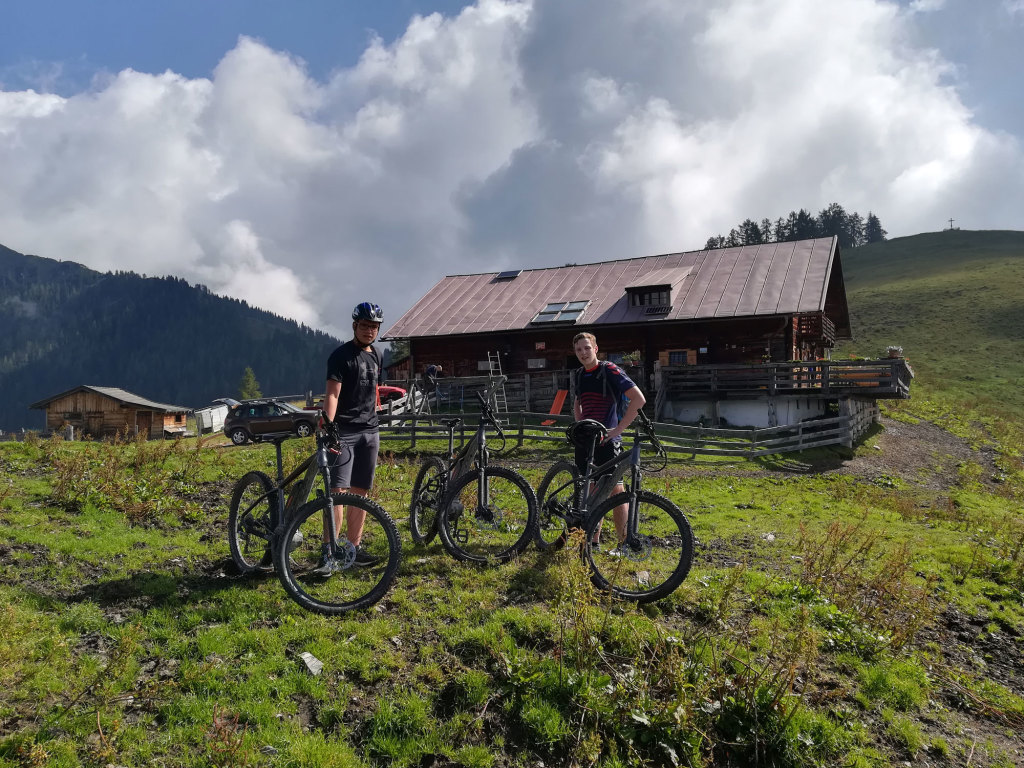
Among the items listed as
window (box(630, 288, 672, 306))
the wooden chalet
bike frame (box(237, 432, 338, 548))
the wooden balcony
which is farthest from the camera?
window (box(630, 288, 672, 306))

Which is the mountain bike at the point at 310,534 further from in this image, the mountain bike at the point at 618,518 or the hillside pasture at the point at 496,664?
the mountain bike at the point at 618,518

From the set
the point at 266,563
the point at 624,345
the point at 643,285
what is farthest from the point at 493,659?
the point at 624,345

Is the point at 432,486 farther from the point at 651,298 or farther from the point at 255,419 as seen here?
the point at 651,298

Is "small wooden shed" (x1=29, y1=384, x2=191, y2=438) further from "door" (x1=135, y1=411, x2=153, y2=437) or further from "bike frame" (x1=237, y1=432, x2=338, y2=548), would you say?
"bike frame" (x1=237, y1=432, x2=338, y2=548)

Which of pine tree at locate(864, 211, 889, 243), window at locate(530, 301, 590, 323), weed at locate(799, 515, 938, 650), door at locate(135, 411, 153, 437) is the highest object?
pine tree at locate(864, 211, 889, 243)

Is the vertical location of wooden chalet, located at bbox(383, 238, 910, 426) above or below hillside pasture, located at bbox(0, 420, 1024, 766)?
above

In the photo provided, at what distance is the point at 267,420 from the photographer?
25531 millimetres

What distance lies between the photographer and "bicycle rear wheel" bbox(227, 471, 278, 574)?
5977 mm

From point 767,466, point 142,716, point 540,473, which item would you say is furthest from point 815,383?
point 142,716

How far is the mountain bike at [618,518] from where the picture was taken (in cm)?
550

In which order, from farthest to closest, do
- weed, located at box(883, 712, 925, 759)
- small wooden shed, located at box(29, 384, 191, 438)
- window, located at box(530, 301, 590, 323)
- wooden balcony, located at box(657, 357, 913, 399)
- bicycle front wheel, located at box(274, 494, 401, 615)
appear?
small wooden shed, located at box(29, 384, 191, 438) < window, located at box(530, 301, 590, 323) < wooden balcony, located at box(657, 357, 913, 399) < bicycle front wheel, located at box(274, 494, 401, 615) < weed, located at box(883, 712, 925, 759)

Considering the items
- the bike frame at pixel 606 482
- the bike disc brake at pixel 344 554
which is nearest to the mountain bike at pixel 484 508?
the bike frame at pixel 606 482

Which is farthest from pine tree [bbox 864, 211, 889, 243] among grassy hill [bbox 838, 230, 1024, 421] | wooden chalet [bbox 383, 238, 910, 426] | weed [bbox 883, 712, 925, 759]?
weed [bbox 883, 712, 925, 759]

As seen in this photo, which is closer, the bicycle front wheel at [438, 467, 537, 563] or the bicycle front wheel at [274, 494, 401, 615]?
the bicycle front wheel at [274, 494, 401, 615]
